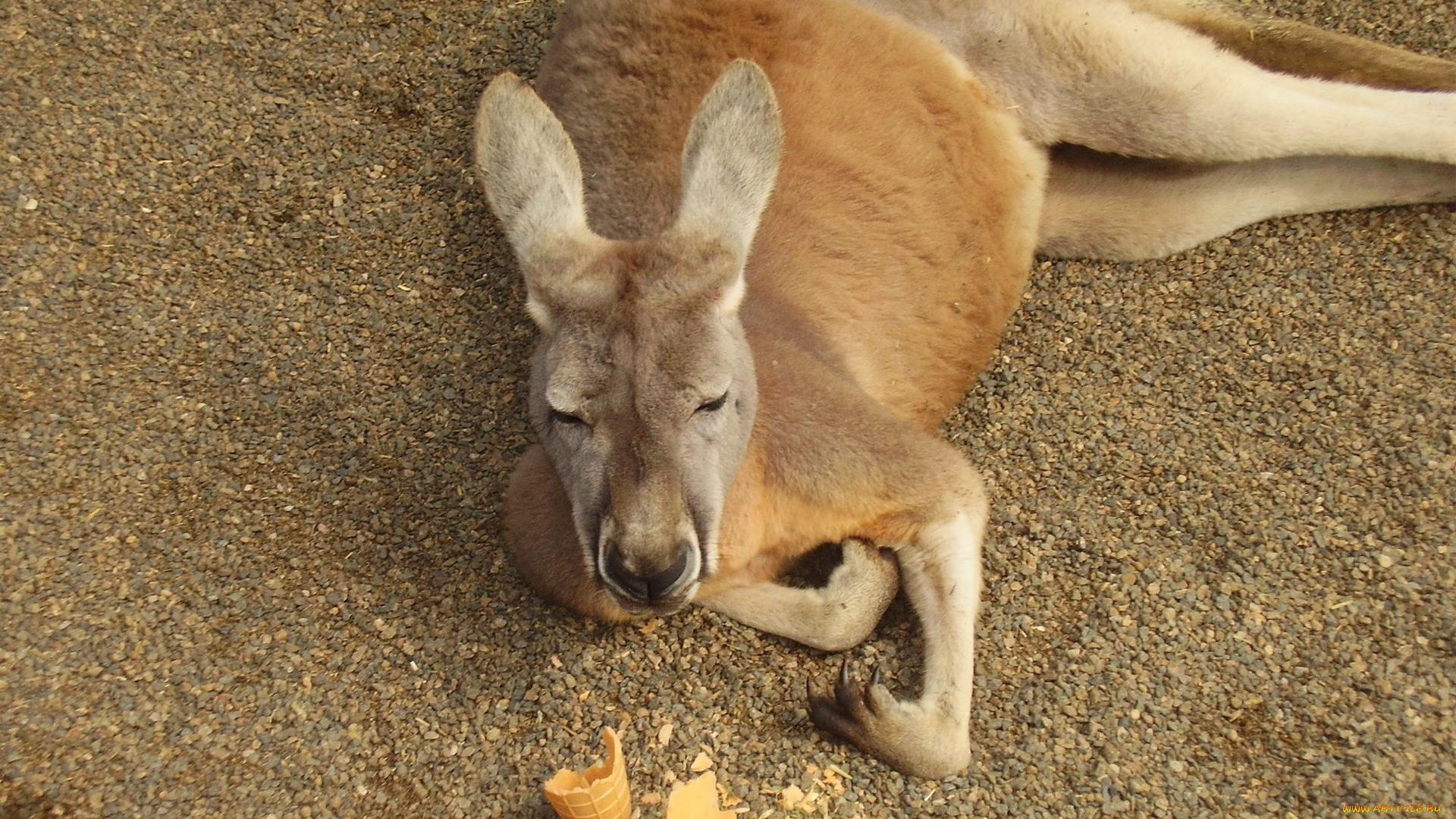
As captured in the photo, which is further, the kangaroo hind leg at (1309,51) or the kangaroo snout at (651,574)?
the kangaroo hind leg at (1309,51)

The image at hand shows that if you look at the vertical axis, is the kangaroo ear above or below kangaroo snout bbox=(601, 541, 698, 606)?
above

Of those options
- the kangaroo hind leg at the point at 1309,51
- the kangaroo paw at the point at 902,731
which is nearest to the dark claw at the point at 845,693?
the kangaroo paw at the point at 902,731

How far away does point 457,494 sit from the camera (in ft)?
12.5

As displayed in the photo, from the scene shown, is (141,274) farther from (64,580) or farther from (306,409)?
(64,580)

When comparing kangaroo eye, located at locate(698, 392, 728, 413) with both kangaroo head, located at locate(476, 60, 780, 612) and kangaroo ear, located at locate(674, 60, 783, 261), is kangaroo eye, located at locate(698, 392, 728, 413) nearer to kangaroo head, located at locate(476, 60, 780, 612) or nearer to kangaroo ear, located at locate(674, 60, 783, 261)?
kangaroo head, located at locate(476, 60, 780, 612)

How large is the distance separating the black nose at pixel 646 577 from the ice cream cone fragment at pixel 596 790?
431 mm

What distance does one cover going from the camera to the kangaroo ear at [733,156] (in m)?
3.20

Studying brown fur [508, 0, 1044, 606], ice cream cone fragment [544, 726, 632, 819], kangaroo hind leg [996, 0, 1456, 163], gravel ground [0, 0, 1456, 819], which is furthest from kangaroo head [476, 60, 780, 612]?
kangaroo hind leg [996, 0, 1456, 163]

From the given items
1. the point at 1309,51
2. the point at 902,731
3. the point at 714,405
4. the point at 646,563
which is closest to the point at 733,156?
the point at 714,405

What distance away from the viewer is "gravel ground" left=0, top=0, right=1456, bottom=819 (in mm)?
3213

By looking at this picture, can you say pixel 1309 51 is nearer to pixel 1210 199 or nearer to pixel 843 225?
pixel 1210 199

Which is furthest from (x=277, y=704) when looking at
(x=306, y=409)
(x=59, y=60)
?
(x=59, y=60)

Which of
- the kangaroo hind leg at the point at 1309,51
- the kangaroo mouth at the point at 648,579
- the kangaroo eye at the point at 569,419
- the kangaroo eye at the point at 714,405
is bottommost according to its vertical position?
the kangaroo mouth at the point at 648,579

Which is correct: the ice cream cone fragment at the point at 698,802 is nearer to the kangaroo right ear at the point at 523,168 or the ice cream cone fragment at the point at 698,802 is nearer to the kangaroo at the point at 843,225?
the kangaroo at the point at 843,225
